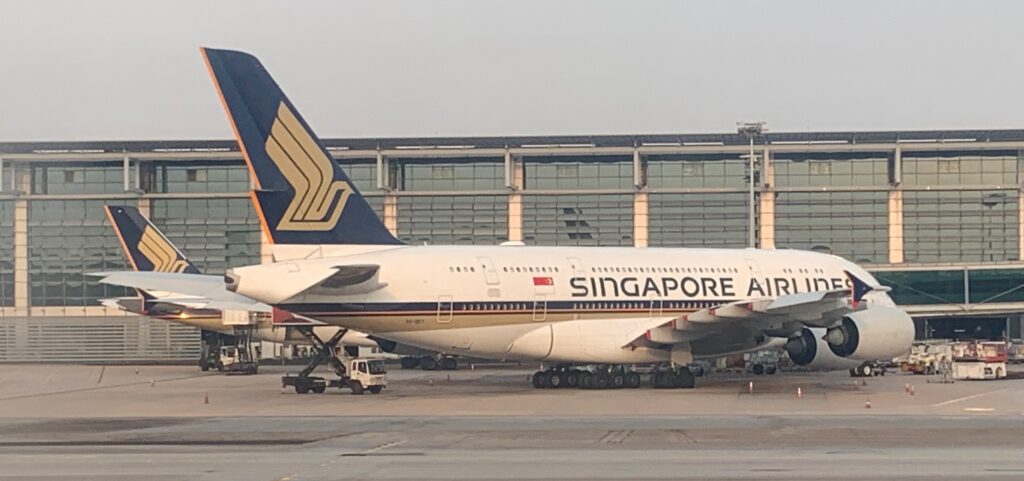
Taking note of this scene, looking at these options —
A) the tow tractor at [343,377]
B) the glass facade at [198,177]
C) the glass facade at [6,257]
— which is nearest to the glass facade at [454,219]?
the glass facade at [198,177]

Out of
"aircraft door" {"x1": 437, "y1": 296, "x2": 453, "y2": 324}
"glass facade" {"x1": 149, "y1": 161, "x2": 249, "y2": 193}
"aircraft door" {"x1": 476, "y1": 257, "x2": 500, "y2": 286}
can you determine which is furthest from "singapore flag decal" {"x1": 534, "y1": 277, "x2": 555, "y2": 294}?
"glass facade" {"x1": 149, "y1": 161, "x2": 249, "y2": 193}

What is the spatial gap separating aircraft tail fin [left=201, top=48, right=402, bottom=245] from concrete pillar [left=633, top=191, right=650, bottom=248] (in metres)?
36.3

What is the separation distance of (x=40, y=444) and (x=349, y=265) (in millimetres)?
12637

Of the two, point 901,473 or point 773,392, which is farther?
point 773,392

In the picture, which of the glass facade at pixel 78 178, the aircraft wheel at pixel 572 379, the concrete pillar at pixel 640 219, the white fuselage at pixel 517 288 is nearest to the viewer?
the white fuselage at pixel 517 288

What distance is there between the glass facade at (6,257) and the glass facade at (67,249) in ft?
3.45

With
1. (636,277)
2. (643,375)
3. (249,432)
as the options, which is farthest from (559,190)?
(249,432)

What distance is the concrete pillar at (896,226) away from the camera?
231ft

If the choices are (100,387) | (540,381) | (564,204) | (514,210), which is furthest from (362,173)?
(540,381)

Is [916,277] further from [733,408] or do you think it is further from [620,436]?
[620,436]

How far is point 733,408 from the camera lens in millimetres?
31891

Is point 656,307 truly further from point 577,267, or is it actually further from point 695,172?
point 695,172

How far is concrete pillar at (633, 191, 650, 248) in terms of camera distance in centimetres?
7088

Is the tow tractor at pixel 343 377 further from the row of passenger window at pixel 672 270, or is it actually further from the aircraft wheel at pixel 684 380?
the aircraft wheel at pixel 684 380
